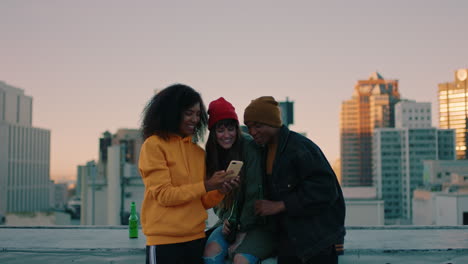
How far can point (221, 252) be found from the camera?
3.27 m

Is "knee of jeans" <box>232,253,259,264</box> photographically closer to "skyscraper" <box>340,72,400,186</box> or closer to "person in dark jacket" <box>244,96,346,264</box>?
"person in dark jacket" <box>244,96,346,264</box>

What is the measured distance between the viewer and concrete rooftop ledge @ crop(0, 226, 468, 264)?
395 centimetres

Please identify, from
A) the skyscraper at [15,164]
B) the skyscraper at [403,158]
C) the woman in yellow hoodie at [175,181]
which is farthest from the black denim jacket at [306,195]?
the skyscraper at [15,164]

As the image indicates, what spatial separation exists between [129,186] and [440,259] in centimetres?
5491

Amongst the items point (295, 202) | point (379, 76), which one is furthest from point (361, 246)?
point (379, 76)

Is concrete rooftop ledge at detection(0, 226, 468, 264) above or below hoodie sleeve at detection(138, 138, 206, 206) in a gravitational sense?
below

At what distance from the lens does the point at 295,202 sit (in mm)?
3086

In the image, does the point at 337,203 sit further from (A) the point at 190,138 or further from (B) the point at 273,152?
(A) the point at 190,138

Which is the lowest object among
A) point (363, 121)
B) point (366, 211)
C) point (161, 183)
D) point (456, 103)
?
point (366, 211)

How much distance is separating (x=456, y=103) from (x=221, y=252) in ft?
585

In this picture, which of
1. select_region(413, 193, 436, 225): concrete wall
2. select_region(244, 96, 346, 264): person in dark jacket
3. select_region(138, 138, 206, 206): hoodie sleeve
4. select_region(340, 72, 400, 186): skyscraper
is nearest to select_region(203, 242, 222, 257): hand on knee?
select_region(244, 96, 346, 264): person in dark jacket

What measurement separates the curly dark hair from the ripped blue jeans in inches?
31.7

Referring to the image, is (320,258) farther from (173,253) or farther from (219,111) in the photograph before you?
(219,111)

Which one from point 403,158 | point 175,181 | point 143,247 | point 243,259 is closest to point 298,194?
point 243,259
